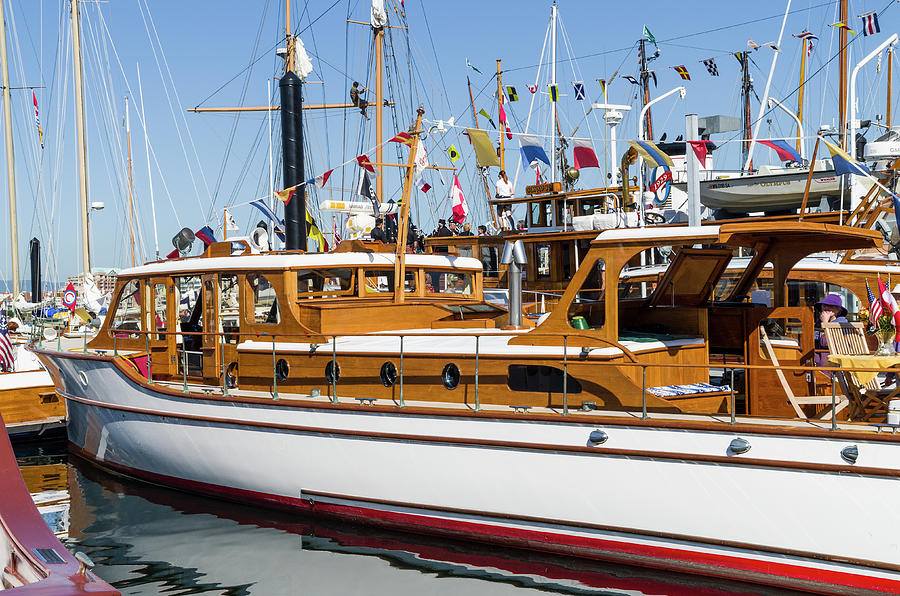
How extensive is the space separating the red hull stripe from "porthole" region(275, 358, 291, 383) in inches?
58.9

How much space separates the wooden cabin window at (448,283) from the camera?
41.6ft

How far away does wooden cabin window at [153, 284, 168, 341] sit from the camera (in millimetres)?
12242

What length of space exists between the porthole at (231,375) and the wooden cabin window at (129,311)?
221cm

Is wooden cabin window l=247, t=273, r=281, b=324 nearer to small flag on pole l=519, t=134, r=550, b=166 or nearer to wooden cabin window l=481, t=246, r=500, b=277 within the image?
small flag on pole l=519, t=134, r=550, b=166

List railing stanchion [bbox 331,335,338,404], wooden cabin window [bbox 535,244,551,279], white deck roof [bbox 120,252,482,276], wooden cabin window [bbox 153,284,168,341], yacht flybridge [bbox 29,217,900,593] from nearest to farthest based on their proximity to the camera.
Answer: yacht flybridge [bbox 29,217,900,593], railing stanchion [bbox 331,335,338,404], white deck roof [bbox 120,252,482,276], wooden cabin window [bbox 153,284,168,341], wooden cabin window [bbox 535,244,551,279]

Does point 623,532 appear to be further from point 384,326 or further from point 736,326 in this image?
point 384,326

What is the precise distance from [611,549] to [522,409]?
1.70 metres

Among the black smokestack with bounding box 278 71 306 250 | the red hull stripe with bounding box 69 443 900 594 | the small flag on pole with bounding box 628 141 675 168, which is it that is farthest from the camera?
the black smokestack with bounding box 278 71 306 250

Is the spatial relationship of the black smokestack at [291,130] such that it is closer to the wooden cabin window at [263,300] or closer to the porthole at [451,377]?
the wooden cabin window at [263,300]

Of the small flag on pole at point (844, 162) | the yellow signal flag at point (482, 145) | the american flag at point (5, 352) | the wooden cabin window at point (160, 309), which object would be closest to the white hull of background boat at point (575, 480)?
the wooden cabin window at point (160, 309)

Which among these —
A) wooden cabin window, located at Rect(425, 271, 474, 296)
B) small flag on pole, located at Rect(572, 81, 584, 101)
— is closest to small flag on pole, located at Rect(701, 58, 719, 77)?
small flag on pole, located at Rect(572, 81, 584, 101)

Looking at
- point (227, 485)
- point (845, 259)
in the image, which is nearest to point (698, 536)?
point (227, 485)

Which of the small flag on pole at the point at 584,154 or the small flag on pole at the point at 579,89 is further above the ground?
the small flag on pole at the point at 579,89

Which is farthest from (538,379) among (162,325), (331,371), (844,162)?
(162,325)
